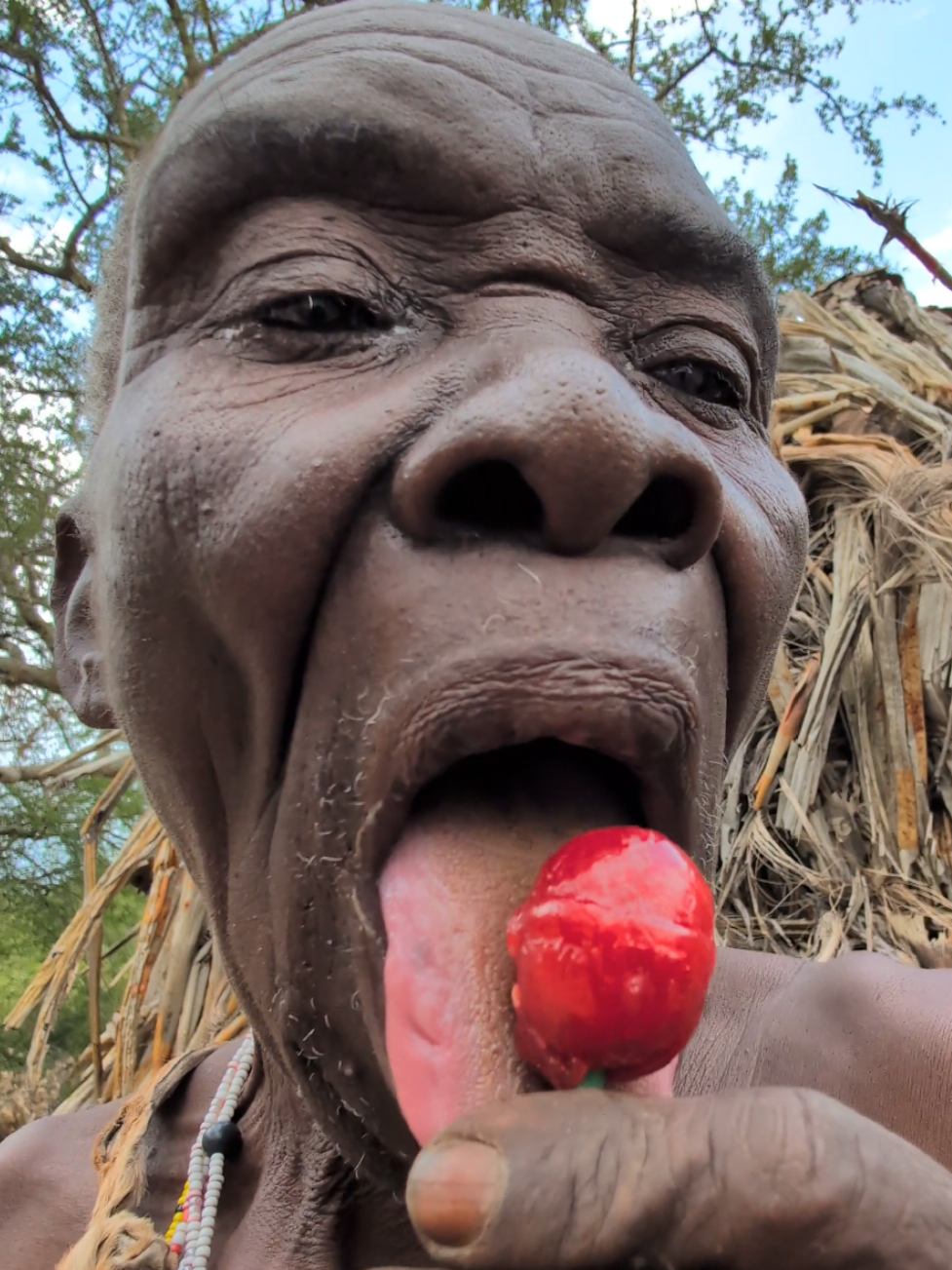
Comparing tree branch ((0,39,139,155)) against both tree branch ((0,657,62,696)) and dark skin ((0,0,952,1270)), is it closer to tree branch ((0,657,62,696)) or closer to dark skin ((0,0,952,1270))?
tree branch ((0,657,62,696))

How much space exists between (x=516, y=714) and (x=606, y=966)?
195 millimetres

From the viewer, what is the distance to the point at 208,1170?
1451 millimetres

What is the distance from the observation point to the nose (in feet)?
2.76

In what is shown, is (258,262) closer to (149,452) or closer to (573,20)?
(149,452)

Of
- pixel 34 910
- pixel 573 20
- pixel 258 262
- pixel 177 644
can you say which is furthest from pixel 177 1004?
pixel 573 20

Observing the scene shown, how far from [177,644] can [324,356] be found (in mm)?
Answer: 326

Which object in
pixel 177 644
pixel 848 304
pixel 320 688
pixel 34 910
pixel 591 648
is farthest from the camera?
pixel 34 910

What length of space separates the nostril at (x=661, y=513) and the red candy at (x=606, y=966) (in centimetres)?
32

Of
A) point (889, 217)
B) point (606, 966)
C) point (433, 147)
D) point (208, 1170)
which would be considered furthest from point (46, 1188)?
point (889, 217)

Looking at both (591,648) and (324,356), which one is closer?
(591,648)

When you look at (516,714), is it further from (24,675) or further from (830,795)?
(24,675)

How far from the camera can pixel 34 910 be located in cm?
625

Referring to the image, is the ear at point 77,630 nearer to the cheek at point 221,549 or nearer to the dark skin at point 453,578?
the dark skin at point 453,578

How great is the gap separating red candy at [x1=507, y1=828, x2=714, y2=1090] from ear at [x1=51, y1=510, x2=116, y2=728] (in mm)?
992
